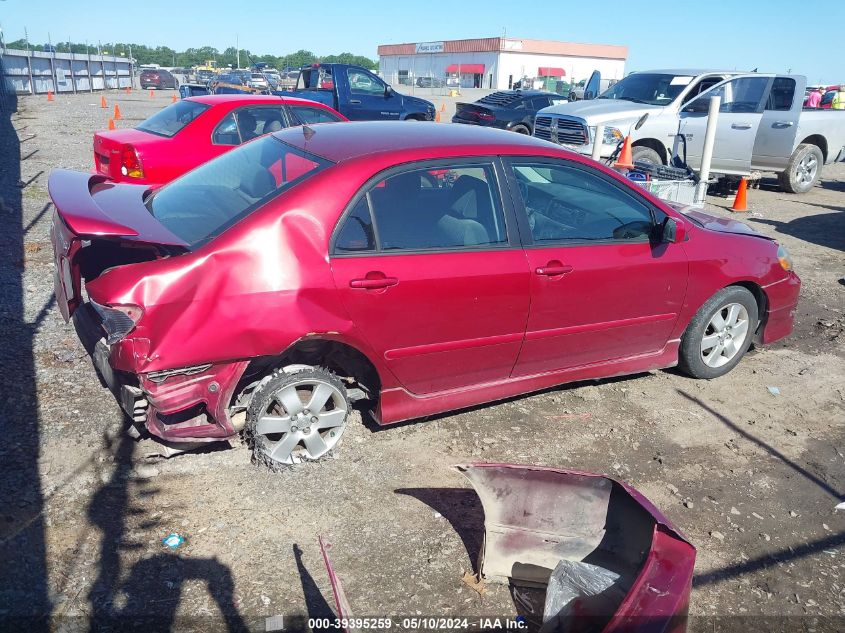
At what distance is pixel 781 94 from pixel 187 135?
32.1 feet

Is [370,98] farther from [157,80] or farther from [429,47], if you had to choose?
[429,47]

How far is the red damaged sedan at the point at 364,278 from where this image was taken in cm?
319

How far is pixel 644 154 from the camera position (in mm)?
11109

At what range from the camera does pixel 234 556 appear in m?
3.04

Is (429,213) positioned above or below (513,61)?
below

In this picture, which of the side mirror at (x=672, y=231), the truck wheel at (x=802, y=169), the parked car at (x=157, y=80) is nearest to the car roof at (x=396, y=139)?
the side mirror at (x=672, y=231)

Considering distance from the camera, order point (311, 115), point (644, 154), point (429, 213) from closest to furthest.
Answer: point (429, 213) < point (311, 115) < point (644, 154)

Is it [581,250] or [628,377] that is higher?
[581,250]

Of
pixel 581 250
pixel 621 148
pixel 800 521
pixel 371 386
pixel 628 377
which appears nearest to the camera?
pixel 800 521

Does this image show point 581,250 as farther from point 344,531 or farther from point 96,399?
point 96,399

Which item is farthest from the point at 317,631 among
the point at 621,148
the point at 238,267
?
the point at 621,148

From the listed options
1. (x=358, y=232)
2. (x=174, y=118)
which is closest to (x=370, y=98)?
(x=174, y=118)

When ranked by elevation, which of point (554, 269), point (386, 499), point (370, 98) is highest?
point (370, 98)

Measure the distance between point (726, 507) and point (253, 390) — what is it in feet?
8.37
